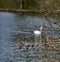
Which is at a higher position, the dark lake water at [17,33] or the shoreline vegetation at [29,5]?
the shoreline vegetation at [29,5]

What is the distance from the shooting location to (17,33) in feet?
21.4

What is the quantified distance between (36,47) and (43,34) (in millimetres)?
1167

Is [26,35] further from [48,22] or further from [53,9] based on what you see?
[53,9]

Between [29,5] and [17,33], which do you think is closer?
[17,33]

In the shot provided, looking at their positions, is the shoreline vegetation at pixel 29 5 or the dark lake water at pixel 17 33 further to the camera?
the shoreline vegetation at pixel 29 5

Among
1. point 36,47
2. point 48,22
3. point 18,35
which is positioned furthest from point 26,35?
point 48,22

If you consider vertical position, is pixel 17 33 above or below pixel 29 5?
below

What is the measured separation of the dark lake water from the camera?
458 cm

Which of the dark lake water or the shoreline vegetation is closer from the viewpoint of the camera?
the dark lake water

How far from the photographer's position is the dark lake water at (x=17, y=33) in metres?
4.58

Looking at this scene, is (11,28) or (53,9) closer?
(11,28)

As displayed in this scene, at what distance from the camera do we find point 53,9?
1069cm

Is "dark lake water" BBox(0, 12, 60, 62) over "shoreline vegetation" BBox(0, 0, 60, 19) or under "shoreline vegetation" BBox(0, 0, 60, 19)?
under

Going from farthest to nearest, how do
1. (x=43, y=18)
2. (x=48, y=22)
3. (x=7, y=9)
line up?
(x=7, y=9) → (x=43, y=18) → (x=48, y=22)
